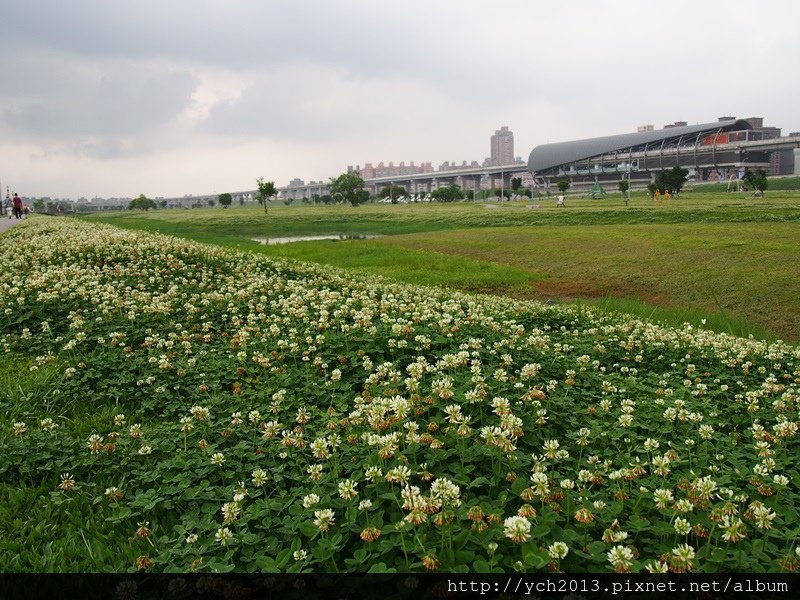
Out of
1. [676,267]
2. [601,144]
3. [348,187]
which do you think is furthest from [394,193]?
[676,267]

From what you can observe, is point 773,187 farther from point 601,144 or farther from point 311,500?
point 311,500

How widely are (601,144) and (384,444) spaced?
4982 inches

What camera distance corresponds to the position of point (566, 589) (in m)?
2.37

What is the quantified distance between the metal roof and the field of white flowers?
114932mm

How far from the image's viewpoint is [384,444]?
10.3ft

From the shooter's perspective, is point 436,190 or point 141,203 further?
point 141,203

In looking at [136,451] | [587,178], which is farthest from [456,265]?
[587,178]

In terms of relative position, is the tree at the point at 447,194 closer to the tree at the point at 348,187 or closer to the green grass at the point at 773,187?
the tree at the point at 348,187

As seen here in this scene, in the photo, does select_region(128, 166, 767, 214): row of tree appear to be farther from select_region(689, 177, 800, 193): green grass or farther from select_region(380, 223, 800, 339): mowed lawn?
select_region(380, 223, 800, 339): mowed lawn

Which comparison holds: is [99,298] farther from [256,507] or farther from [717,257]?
[717,257]

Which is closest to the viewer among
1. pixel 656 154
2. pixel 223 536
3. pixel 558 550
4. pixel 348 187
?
pixel 558 550

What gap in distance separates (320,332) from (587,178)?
406 ft

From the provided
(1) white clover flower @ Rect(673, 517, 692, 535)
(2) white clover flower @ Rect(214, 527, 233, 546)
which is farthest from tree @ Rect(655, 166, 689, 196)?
(2) white clover flower @ Rect(214, 527, 233, 546)

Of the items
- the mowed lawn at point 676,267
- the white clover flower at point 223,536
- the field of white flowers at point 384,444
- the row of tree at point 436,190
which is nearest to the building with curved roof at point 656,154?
the row of tree at point 436,190
